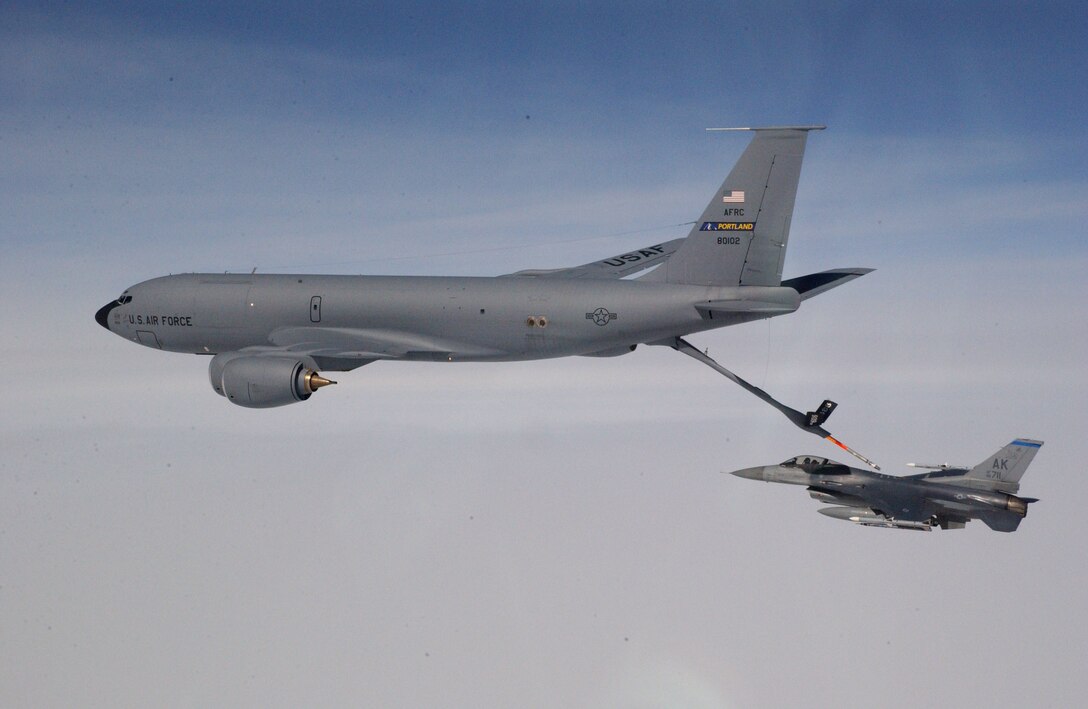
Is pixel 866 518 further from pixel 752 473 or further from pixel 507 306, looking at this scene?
pixel 507 306

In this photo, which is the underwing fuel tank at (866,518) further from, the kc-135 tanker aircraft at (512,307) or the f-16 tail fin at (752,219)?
the f-16 tail fin at (752,219)

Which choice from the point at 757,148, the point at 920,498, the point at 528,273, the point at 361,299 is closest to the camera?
the point at 757,148

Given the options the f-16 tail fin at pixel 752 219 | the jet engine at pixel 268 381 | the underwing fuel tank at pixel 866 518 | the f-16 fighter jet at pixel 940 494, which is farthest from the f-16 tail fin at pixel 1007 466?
the jet engine at pixel 268 381

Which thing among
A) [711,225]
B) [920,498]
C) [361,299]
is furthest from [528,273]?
[920,498]

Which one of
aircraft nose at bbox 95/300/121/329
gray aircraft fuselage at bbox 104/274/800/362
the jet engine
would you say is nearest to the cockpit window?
gray aircraft fuselage at bbox 104/274/800/362

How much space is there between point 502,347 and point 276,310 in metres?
7.09

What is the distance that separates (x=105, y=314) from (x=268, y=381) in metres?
9.62

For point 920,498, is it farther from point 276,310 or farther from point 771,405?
point 276,310

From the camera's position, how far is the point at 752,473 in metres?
29.5

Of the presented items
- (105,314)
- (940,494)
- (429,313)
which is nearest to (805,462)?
(940,494)

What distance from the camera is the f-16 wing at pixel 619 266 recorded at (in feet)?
100

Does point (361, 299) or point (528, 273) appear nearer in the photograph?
point (361, 299)

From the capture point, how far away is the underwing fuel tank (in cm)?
2555

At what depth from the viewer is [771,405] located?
26.2 m
